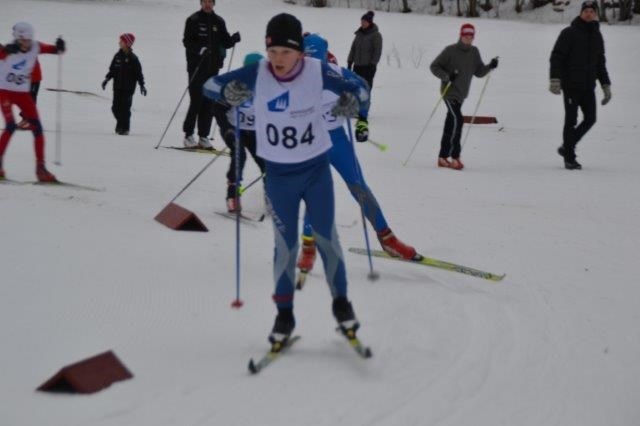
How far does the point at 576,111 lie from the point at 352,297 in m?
5.71

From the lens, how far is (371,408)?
313 cm

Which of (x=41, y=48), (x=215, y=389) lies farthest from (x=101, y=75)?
(x=215, y=389)

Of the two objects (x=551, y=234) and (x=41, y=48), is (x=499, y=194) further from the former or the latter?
(x=41, y=48)

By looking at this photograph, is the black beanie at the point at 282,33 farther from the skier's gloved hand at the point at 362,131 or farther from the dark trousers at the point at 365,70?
the dark trousers at the point at 365,70

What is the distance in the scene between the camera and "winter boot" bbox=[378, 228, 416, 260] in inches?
204

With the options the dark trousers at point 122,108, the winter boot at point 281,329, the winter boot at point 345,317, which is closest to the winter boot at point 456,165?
the dark trousers at point 122,108

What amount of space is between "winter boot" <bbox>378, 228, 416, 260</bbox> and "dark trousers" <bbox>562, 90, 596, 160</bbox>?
4696mm

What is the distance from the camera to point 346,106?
3.80 m

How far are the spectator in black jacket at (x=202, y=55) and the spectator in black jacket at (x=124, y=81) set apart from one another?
5.29ft

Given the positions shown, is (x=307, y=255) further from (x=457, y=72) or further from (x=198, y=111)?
(x=198, y=111)

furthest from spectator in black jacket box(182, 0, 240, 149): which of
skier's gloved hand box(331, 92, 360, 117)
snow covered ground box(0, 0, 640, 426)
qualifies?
skier's gloved hand box(331, 92, 360, 117)

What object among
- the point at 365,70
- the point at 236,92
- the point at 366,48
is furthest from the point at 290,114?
the point at 365,70

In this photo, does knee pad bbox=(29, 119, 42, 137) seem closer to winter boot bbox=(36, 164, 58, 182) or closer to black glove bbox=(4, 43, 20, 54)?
winter boot bbox=(36, 164, 58, 182)

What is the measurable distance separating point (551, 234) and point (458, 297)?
199 cm
